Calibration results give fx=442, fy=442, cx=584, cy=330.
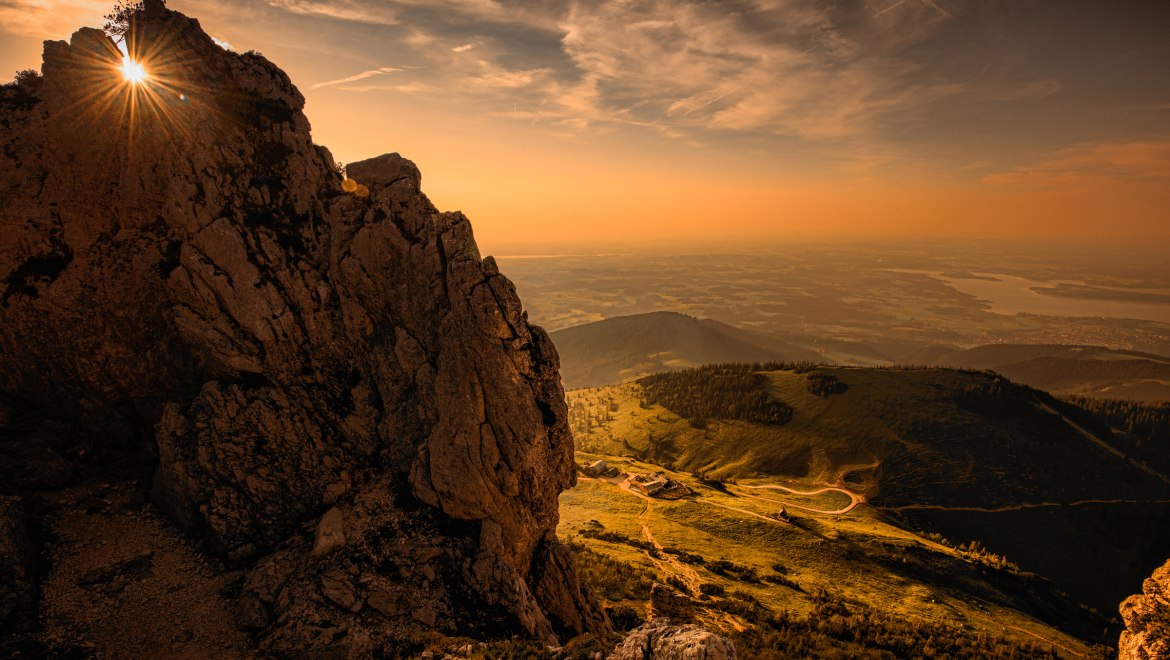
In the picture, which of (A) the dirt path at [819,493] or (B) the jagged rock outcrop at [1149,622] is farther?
(A) the dirt path at [819,493]

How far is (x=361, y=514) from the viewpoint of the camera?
89.8 feet

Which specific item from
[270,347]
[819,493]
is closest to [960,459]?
[819,493]

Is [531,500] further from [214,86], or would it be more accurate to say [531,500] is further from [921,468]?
[921,468]

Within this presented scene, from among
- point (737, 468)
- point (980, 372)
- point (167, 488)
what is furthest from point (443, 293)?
point (980, 372)

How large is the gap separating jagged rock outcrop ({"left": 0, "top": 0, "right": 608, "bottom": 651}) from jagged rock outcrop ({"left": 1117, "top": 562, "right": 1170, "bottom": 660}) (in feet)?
125

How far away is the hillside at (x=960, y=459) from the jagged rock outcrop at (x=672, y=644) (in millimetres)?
101889

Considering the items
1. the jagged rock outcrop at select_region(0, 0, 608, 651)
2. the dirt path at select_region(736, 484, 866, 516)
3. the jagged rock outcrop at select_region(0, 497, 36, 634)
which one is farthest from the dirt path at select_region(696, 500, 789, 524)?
the jagged rock outcrop at select_region(0, 497, 36, 634)

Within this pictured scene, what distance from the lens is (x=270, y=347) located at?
28.6 metres

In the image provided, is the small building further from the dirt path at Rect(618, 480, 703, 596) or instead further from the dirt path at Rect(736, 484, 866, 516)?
the dirt path at Rect(736, 484, 866, 516)

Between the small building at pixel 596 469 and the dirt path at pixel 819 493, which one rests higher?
the small building at pixel 596 469

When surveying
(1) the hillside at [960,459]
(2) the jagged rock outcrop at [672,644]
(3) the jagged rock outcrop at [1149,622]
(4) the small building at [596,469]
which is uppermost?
(2) the jagged rock outcrop at [672,644]

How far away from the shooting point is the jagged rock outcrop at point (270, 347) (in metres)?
26.2

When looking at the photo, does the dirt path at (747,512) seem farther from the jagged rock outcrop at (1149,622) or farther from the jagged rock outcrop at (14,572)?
the jagged rock outcrop at (14,572)

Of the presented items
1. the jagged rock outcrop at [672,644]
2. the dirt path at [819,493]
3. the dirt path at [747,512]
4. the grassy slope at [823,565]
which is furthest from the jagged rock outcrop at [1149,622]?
the dirt path at [819,493]
